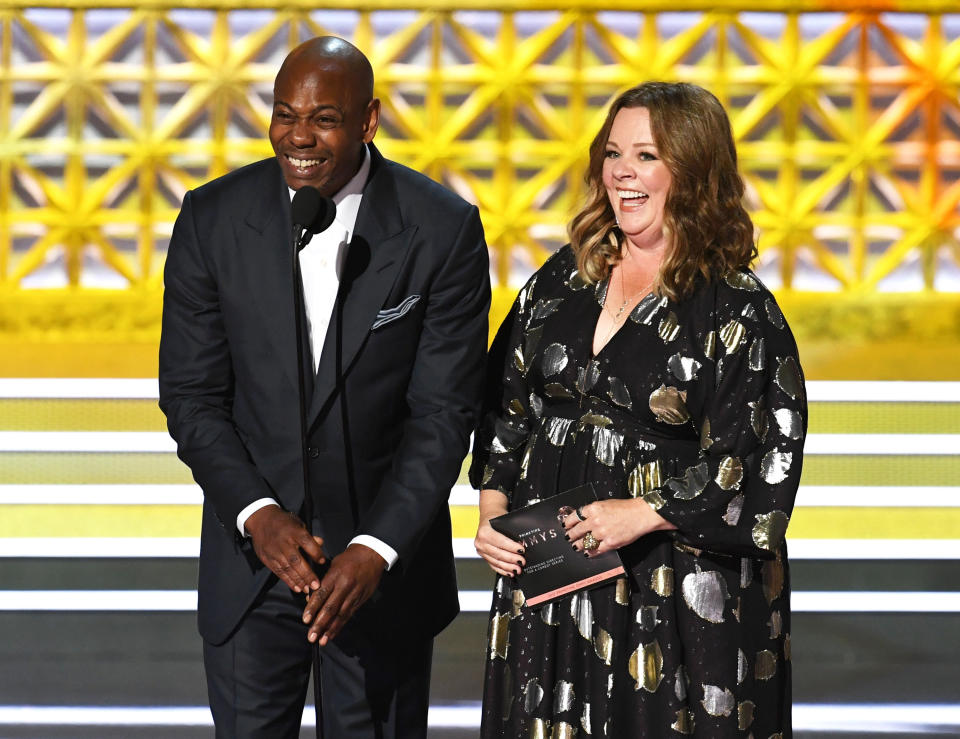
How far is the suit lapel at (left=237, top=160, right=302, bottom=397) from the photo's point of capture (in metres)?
1.85

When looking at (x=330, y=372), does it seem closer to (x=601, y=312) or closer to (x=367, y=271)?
(x=367, y=271)

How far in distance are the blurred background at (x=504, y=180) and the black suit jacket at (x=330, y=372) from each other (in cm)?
284

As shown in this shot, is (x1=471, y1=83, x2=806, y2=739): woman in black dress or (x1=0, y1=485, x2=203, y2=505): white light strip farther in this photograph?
(x1=0, y1=485, x2=203, y2=505): white light strip

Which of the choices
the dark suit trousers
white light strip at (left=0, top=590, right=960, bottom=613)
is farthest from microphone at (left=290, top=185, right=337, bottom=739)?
white light strip at (left=0, top=590, right=960, bottom=613)

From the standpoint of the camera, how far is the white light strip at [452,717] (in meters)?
3.29

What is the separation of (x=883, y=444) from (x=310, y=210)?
3665mm

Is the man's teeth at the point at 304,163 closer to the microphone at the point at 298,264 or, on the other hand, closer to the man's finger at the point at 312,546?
the microphone at the point at 298,264

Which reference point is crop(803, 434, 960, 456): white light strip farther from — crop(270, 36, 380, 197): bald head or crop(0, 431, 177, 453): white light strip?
crop(270, 36, 380, 197): bald head

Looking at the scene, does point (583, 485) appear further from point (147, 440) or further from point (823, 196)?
point (823, 196)

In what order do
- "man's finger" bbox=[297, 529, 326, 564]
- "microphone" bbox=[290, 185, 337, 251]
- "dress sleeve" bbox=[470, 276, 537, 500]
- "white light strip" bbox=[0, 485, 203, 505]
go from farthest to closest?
"white light strip" bbox=[0, 485, 203, 505]
"dress sleeve" bbox=[470, 276, 537, 500]
"man's finger" bbox=[297, 529, 326, 564]
"microphone" bbox=[290, 185, 337, 251]

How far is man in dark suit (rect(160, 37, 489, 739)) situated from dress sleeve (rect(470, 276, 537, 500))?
3.2 inches

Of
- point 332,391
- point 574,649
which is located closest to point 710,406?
point 574,649

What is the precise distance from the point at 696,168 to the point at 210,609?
97 cm

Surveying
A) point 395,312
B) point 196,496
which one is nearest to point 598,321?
point 395,312
